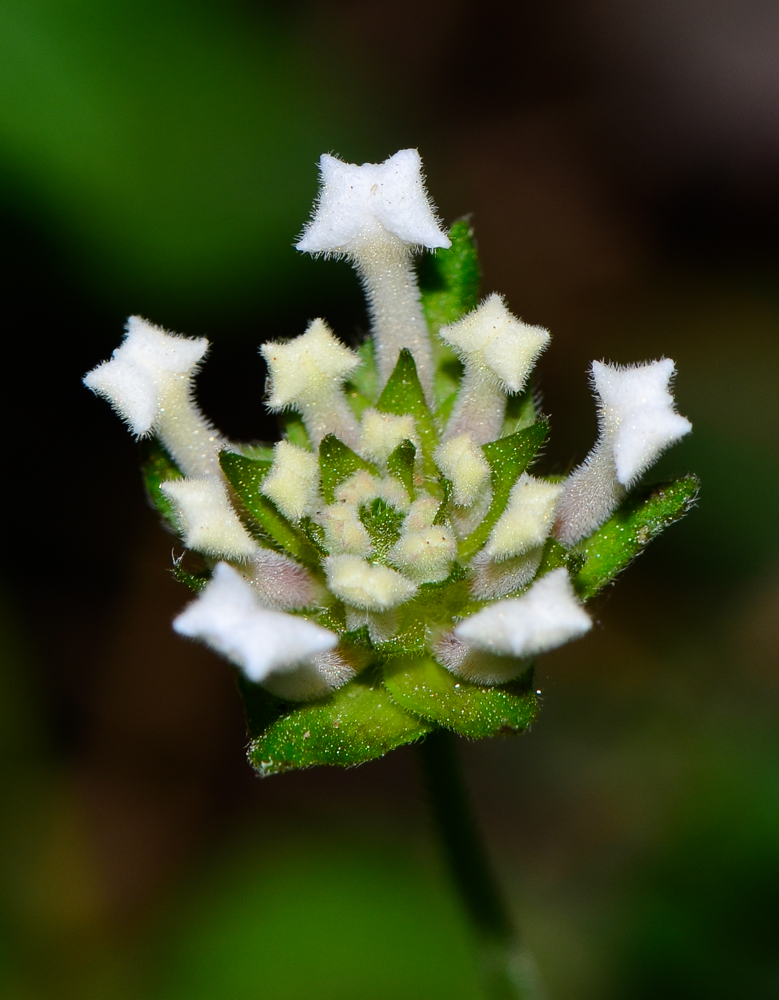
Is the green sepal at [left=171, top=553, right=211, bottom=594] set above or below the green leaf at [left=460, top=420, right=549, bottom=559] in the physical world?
below

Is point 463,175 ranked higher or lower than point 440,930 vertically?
higher

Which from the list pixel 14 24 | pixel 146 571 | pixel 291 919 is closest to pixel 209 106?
pixel 14 24

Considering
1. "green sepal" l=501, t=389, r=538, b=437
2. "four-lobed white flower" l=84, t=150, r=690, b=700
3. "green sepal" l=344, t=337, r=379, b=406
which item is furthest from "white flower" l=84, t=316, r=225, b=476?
"green sepal" l=501, t=389, r=538, b=437

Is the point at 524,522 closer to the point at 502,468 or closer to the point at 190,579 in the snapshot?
the point at 502,468

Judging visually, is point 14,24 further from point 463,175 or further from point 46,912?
point 46,912

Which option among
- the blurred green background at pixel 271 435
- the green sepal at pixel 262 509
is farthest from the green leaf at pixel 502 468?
the blurred green background at pixel 271 435

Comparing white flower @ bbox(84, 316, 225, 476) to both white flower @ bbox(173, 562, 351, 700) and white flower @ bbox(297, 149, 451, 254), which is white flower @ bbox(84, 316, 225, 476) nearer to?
white flower @ bbox(297, 149, 451, 254)

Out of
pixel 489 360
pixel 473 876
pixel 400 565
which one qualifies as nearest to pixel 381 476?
pixel 400 565
